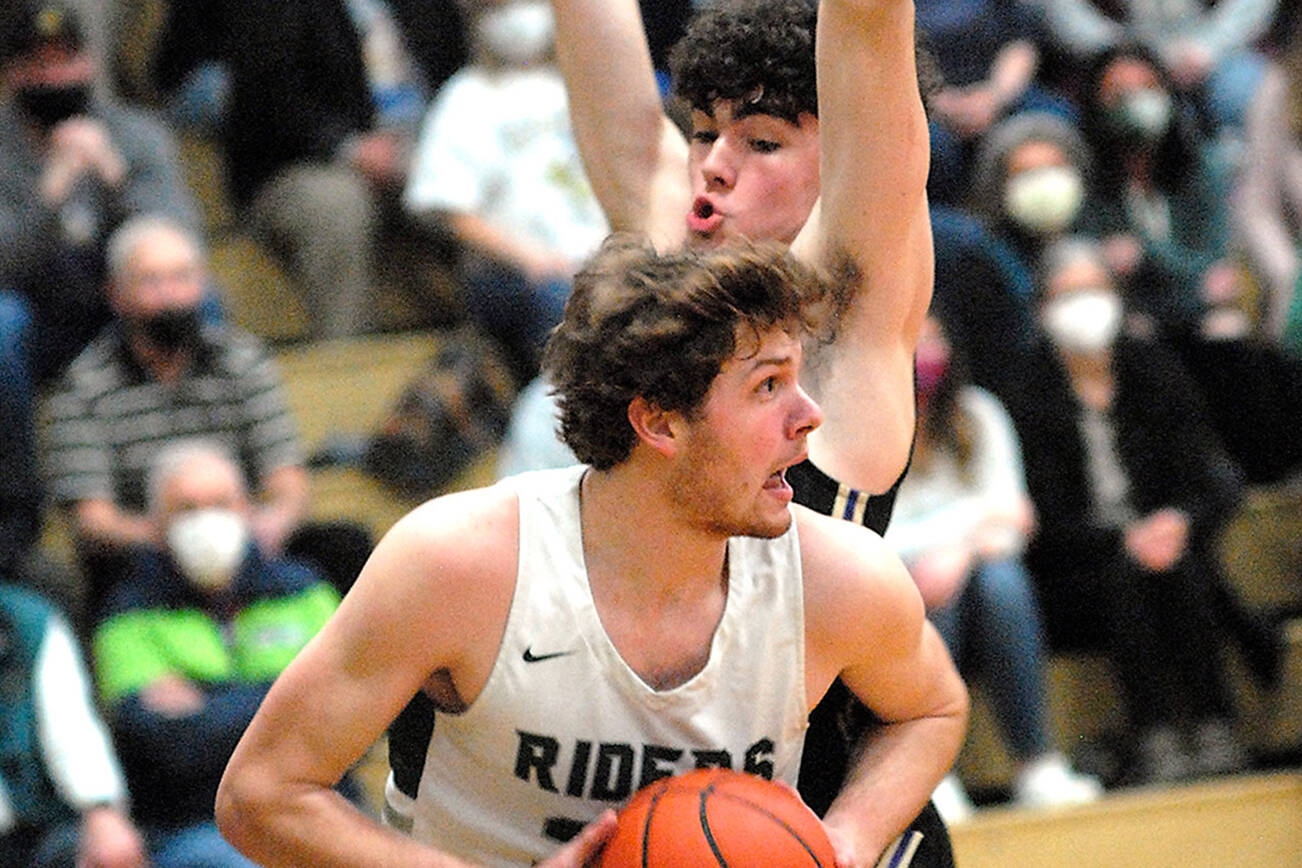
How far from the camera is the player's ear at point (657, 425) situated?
7.61 feet

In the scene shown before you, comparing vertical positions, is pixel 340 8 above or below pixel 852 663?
above

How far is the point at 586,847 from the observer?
7.42ft

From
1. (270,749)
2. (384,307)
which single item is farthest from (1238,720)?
(270,749)

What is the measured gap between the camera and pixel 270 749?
2291 millimetres

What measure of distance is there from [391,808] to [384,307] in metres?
4.30

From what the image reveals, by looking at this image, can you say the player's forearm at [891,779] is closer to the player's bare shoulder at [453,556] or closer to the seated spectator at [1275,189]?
the player's bare shoulder at [453,556]

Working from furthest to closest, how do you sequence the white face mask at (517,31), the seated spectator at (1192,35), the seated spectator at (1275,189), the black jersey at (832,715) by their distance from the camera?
the seated spectator at (1192,35) < the seated spectator at (1275,189) < the white face mask at (517,31) < the black jersey at (832,715)

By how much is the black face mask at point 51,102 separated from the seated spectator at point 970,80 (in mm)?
2843

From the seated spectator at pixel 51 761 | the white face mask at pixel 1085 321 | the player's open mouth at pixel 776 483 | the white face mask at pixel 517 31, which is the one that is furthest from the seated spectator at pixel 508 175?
the player's open mouth at pixel 776 483

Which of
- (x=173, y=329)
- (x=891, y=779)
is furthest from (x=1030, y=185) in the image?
(x=891, y=779)

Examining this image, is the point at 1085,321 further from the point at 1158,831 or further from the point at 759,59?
the point at 759,59

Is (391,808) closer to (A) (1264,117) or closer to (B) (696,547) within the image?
(B) (696,547)

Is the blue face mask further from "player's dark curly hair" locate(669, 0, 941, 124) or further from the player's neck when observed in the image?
the player's neck

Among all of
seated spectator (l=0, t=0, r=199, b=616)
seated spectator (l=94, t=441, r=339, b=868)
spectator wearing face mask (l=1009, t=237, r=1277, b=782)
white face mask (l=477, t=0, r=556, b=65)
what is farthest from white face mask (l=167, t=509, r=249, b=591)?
spectator wearing face mask (l=1009, t=237, r=1277, b=782)
